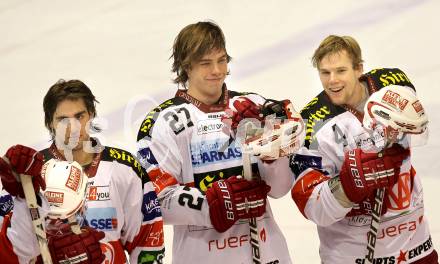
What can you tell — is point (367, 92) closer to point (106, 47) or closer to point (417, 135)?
point (417, 135)

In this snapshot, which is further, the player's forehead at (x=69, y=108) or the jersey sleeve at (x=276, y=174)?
the jersey sleeve at (x=276, y=174)

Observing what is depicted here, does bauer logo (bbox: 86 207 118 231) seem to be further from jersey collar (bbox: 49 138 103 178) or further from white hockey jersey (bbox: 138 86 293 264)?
white hockey jersey (bbox: 138 86 293 264)

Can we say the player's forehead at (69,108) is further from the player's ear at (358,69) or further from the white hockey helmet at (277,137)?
the player's ear at (358,69)

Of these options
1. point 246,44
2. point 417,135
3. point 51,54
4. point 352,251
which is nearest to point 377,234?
point 352,251

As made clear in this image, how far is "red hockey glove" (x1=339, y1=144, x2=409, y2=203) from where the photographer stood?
3930 mm

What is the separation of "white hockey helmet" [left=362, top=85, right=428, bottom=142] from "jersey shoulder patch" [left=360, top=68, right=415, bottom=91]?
1.32ft

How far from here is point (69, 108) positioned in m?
3.97

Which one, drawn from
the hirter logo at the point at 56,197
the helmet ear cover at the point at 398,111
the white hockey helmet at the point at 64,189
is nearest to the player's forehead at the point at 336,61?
the helmet ear cover at the point at 398,111

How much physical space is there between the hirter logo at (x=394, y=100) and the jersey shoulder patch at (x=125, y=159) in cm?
94

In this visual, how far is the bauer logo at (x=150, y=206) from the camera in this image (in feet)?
13.1

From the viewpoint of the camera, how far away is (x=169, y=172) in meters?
4.15

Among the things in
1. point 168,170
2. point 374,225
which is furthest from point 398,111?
point 168,170

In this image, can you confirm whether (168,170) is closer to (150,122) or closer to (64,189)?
(150,122)

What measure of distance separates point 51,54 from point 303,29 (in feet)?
5.94
